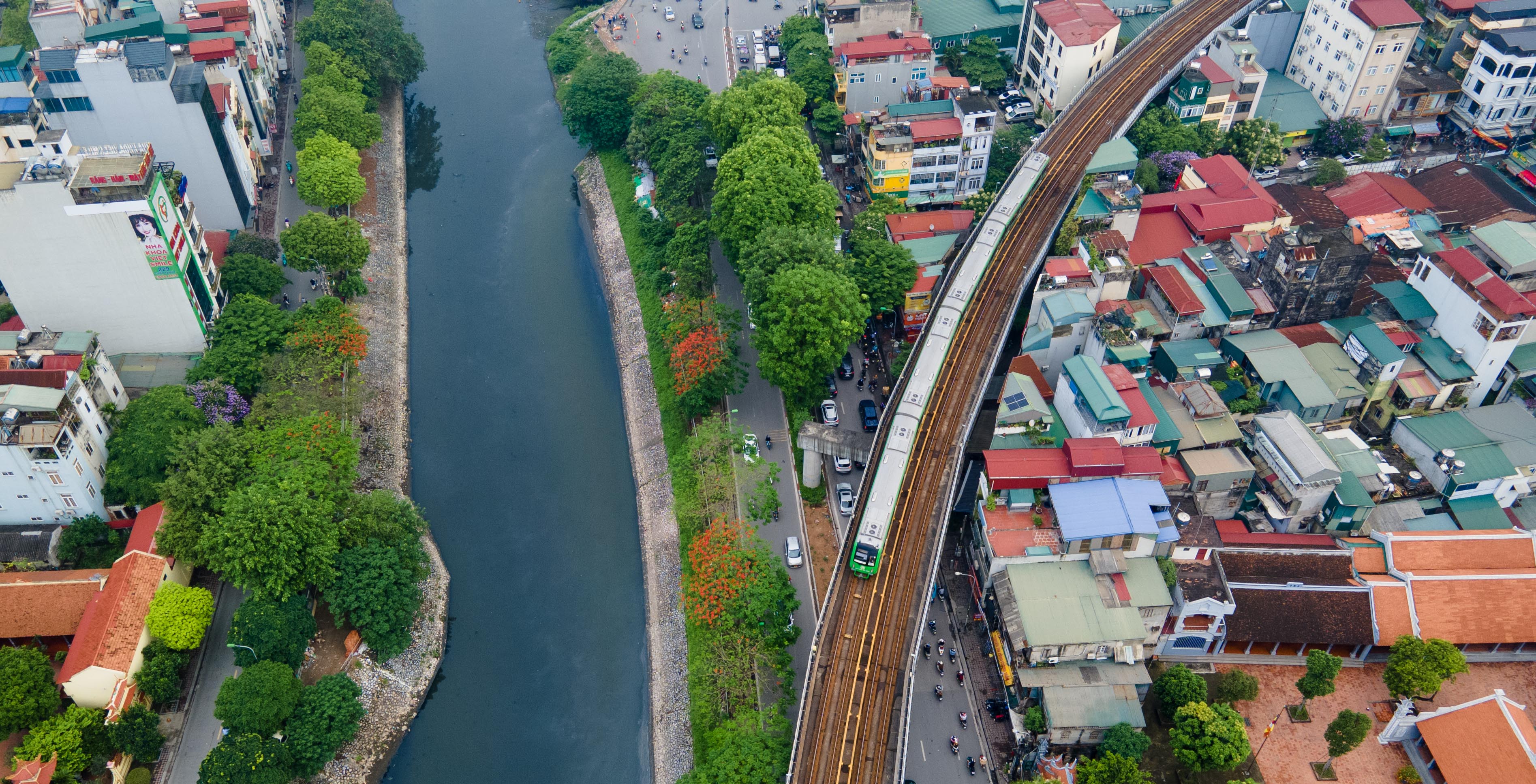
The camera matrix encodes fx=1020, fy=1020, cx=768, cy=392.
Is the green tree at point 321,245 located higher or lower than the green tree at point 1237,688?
→ higher

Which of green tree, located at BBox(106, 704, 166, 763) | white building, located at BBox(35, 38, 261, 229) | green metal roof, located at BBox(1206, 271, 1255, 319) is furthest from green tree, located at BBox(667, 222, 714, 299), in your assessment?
green tree, located at BBox(106, 704, 166, 763)

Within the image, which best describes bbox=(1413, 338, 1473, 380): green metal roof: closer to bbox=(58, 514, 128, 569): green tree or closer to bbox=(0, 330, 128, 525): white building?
bbox=(58, 514, 128, 569): green tree

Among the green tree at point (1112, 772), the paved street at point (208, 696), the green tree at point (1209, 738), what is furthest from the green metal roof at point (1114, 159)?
the paved street at point (208, 696)

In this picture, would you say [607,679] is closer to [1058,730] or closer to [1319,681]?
[1058,730]

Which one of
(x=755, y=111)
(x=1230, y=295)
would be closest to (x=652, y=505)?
(x=755, y=111)

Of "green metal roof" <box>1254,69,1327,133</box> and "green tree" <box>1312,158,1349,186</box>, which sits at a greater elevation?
"green metal roof" <box>1254,69,1327,133</box>

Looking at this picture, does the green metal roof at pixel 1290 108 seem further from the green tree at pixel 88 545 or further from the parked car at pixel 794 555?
the green tree at pixel 88 545
